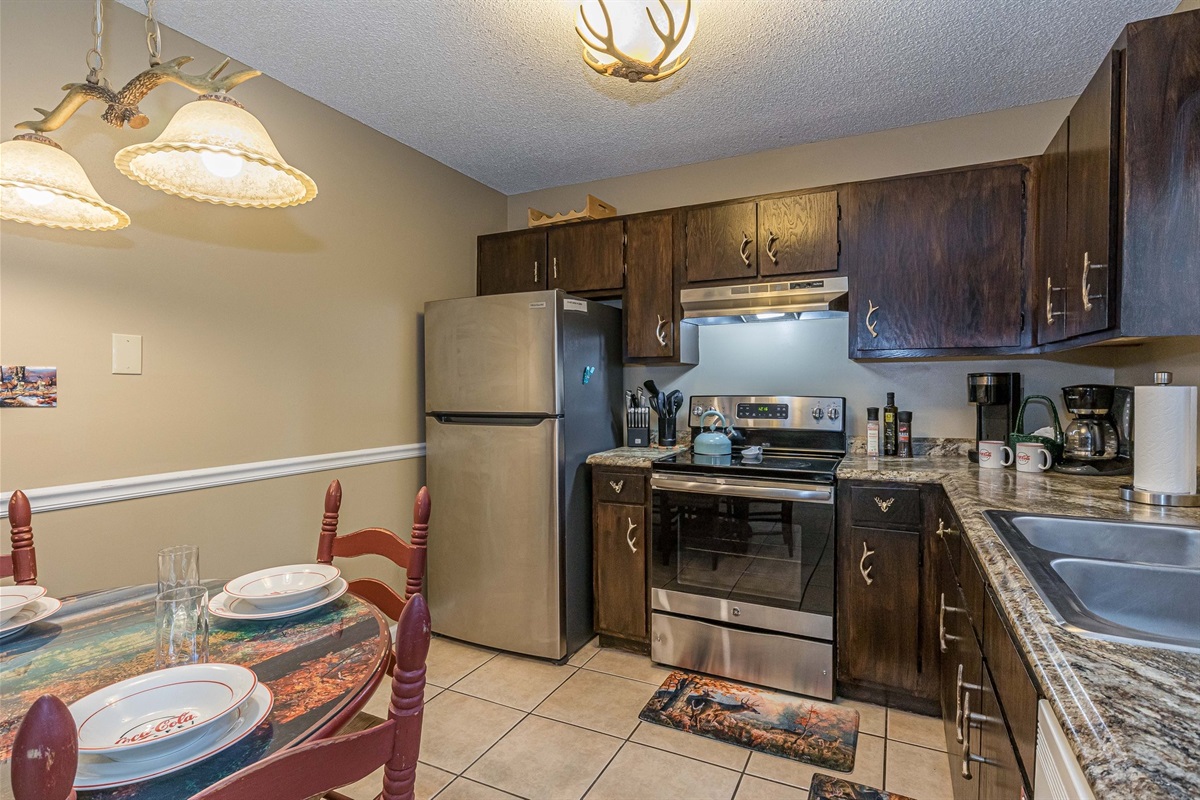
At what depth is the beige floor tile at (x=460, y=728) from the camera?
1.93m

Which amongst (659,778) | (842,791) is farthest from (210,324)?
(842,791)

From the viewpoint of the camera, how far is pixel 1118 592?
1163 millimetres

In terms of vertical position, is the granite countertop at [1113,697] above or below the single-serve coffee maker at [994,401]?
below

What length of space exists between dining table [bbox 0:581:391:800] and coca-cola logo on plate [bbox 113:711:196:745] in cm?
6

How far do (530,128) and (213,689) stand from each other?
2529 millimetres

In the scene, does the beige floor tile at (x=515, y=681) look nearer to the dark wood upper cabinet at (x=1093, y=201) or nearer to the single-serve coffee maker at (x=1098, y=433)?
the single-serve coffee maker at (x=1098, y=433)

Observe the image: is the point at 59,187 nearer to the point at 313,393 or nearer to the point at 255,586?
the point at 255,586

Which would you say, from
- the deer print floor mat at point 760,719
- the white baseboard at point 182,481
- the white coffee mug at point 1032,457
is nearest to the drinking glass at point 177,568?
the white baseboard at point 182,481

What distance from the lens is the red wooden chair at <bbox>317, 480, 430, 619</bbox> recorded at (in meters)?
1.49

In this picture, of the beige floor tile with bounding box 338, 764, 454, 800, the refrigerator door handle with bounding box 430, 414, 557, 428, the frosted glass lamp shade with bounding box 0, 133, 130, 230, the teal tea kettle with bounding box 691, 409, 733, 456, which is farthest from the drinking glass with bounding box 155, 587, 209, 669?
the teal tea kettle with bounding box 691, 409, 733, 456

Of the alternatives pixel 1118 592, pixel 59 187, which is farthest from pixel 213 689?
pixel 1118 592

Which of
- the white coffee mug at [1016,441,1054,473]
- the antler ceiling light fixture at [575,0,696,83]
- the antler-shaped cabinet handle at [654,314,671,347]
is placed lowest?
the white coffee mug at [1016,441,1054,473]

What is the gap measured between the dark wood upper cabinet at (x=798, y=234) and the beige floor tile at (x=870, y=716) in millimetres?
1822

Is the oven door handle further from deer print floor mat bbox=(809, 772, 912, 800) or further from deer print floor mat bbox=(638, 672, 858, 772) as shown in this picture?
deer print floor mat bbox=(809, 772, 912, 800)
